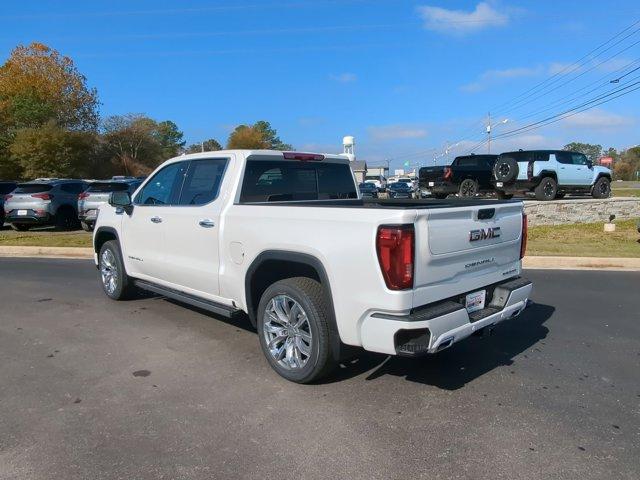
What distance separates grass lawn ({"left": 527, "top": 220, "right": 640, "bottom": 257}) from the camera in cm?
1095

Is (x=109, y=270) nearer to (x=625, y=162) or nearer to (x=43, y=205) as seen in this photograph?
(x=43, y=205)

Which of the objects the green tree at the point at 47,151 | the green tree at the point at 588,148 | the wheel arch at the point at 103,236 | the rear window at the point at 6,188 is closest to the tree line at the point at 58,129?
the green tree at the point at 47,151

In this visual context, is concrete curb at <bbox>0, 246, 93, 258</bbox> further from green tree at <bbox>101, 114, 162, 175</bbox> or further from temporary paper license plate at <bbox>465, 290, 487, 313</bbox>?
green tree at <bbox>101, 114, 162, 175</bbox>

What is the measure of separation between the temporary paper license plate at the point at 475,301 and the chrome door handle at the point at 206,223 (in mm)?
2325

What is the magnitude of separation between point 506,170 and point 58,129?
1726 inches

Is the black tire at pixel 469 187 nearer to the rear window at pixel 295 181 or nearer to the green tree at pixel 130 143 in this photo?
the rear window at pixel 295 181

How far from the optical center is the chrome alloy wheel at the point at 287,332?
4.16 meters

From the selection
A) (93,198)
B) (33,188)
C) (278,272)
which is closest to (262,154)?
(278,272)

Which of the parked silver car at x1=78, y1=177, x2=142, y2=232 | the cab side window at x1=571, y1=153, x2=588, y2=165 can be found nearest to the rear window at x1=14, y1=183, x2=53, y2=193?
the parked silver car at x1=78, y1=177, x2=142, y2=232

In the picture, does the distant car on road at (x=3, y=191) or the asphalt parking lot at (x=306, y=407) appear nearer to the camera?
the asphalt parking lot at (x=306, y=407)

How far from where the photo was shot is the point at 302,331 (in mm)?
4180

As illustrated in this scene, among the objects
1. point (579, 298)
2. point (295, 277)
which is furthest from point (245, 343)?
point (579, 298)

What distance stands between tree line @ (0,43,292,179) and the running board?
Result: 45.8 metres

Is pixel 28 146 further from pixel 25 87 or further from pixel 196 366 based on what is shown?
pixel 196 366
